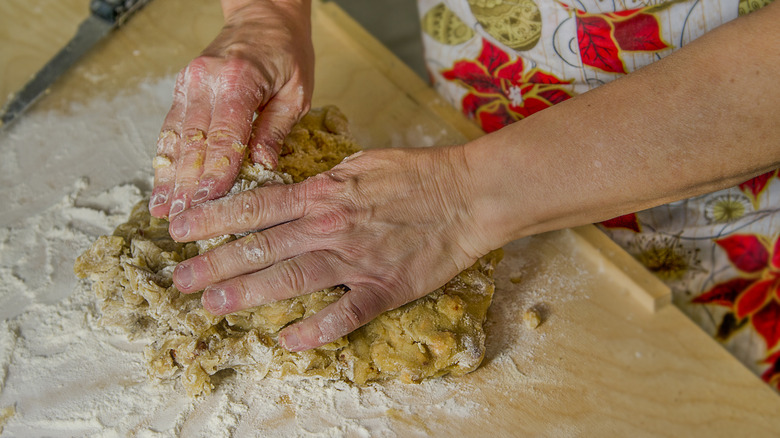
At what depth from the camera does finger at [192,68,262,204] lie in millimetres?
1405

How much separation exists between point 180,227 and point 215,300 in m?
0.17

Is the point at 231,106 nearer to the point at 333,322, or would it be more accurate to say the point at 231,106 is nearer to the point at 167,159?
the point at 167,159

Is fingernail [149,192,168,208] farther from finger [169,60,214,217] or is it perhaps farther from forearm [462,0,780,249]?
forearm [462,0,780,249]

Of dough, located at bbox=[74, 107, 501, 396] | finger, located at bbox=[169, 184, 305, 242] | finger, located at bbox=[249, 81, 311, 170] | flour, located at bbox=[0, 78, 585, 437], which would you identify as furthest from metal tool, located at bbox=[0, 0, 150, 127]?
finger, located at bbox=[169, 184, 305, 242]

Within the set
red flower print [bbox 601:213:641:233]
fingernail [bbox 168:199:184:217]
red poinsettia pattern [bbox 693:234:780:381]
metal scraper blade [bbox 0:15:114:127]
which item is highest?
metal scraper blade [bbox 0:15:114:127]

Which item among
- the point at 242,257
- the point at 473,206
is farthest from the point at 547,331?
the point at 242,257

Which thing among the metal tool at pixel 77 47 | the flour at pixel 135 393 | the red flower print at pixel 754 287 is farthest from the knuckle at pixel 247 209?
the red flower print at pixel 754 287

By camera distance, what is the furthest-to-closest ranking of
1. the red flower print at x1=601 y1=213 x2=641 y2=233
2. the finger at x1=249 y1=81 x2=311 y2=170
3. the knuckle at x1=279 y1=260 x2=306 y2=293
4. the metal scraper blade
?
the metal scraper blade < the red flower print at x1=601 y1=213 x2=641 y2=233 < the finger at x1=249 y1=81 x2=311 y2=170 < the knuckle at x1=279 y1=260 x2=306 y2=293

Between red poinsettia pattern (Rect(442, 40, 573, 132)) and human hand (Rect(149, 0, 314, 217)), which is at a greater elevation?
human hand (Rect(149, 0, 314, 217))

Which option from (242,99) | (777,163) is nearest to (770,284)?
(777,163)

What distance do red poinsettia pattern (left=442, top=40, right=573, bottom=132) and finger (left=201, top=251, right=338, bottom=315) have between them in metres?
0.84

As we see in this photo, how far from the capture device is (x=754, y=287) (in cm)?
179

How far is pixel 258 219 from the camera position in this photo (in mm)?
1348

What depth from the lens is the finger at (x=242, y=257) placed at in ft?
4.32
